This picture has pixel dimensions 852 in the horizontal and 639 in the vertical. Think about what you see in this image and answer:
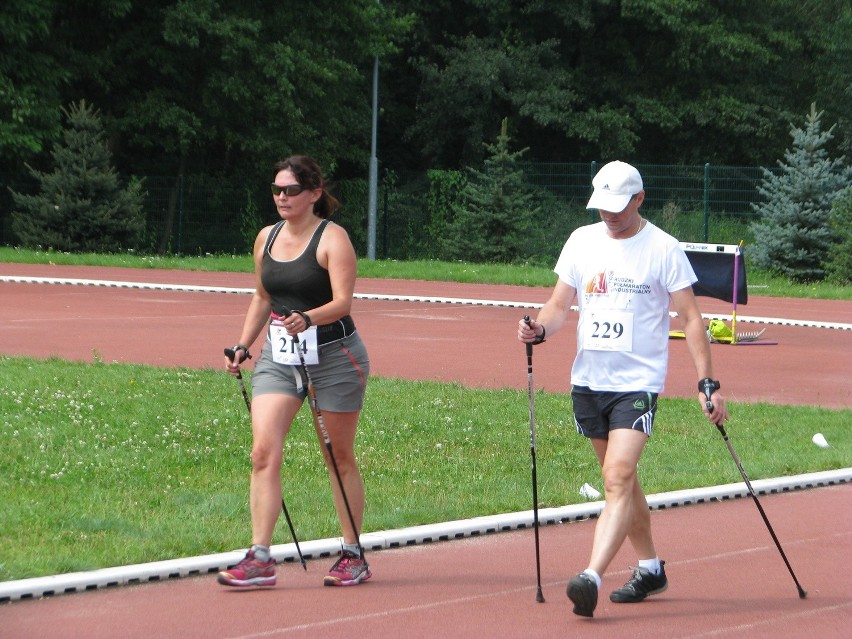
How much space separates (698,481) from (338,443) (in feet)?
10.9

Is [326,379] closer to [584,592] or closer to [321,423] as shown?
[321,423]

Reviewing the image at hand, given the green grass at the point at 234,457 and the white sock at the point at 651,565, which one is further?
the green grass at the point at 234,457

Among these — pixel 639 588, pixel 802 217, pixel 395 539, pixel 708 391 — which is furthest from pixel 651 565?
pixel 802 217

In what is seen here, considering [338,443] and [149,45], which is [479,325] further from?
[149,45]

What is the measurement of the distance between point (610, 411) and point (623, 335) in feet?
1.12

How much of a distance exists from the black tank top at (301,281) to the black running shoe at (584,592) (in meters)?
1.73

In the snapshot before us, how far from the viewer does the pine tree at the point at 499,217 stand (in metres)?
34.8

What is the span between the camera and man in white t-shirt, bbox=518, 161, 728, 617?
608 centimetres

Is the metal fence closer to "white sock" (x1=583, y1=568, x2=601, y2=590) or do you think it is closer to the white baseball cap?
the white baseball cap

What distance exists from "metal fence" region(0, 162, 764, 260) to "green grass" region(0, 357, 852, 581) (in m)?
21.4

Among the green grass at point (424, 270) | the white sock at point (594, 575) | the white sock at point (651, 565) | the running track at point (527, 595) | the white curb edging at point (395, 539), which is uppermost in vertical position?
the green grass at point (424, 270)

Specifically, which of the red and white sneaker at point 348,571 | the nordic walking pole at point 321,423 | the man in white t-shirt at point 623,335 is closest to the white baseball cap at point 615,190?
the man in white t-shirt at point 623,335

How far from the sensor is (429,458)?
382 inches

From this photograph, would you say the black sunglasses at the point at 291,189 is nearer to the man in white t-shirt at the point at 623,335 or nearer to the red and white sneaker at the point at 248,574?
the man in white t-shirt at the point at 623,335
